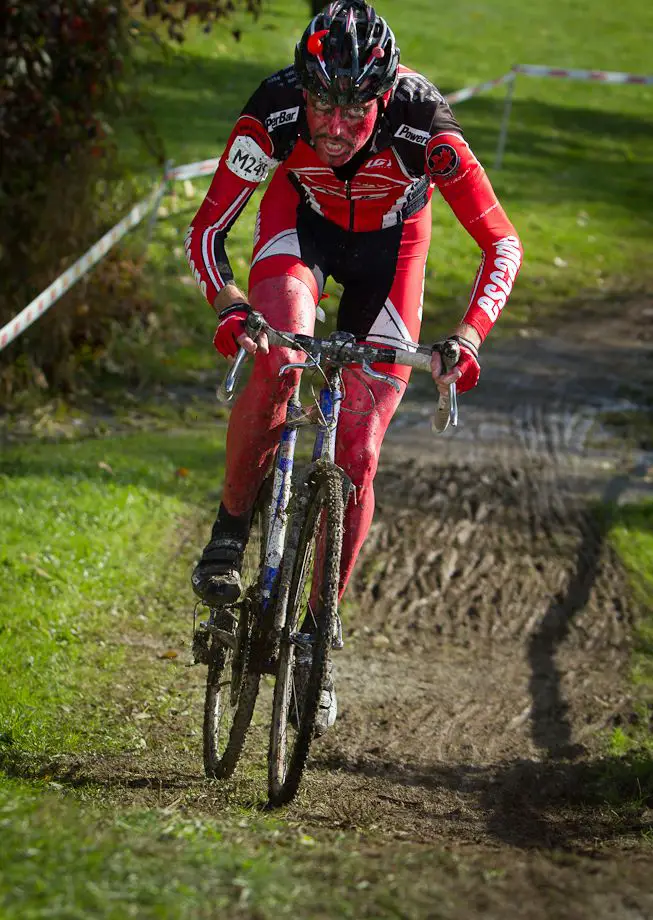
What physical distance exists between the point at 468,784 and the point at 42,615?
7.63 ft

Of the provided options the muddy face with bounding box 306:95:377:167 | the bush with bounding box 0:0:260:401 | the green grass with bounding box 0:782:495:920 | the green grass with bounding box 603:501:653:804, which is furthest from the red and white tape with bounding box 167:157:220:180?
the green grass with bounding box 0:782:495:920

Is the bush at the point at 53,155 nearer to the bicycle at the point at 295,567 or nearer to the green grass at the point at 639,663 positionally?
the green grass at the point at 639,663

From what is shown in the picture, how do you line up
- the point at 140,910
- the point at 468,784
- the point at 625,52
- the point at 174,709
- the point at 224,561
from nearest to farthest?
the point at 140,910
the point at 224,561
the point at 468,784
the point at 174,709
the point at 625,52

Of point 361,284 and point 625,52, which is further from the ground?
point 625,52

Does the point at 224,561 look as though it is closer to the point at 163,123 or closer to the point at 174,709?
the point at 174,709

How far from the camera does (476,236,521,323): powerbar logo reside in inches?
176

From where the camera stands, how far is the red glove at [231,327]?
13.7 ft

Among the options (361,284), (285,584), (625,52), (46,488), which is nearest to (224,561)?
(285,584)

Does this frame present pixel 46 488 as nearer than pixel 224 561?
No

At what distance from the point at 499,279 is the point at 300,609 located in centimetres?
146

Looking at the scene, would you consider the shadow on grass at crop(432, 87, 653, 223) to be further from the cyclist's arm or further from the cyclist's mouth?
the cyclist's mouth

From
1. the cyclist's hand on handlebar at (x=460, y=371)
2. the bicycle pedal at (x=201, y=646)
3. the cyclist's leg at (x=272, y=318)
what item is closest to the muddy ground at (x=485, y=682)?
the bicycle pedal at (x=201, y=646)

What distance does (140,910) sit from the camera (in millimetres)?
2924

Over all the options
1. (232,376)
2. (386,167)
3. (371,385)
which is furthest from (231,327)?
(386,167)
